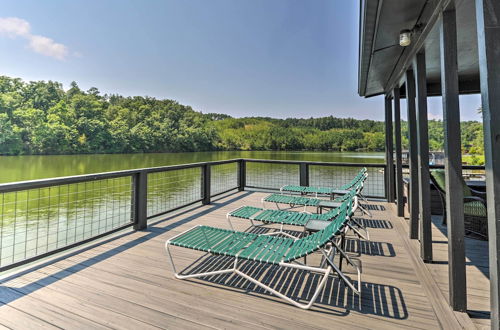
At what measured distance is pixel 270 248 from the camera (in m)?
2.27

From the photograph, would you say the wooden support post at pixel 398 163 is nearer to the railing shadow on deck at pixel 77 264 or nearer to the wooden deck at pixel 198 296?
the wooden deck at pixel 198 296

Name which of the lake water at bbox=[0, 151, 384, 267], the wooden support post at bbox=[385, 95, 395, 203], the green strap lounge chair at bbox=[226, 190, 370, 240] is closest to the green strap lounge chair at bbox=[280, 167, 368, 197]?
the wooden support post at bbox=[385, 95, 395, 203]

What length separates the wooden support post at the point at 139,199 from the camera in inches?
143

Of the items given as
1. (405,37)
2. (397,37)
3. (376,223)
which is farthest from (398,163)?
(405,37)

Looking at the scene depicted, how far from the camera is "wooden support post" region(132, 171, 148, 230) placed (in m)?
3.64

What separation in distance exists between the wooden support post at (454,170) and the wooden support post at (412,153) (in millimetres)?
1360

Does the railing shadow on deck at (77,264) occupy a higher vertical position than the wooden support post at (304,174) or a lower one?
lower

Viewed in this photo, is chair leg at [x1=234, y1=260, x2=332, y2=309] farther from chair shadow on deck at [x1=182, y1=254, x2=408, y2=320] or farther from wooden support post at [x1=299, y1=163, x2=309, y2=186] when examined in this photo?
wooden support post at [x1=299, y1=163, x2=309, y2=186]

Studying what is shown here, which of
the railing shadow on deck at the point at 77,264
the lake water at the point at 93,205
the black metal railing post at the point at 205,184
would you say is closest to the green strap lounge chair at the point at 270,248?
the railing shadow on deck at the point at 77,264

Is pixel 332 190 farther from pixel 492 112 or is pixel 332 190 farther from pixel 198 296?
pixel 492 112

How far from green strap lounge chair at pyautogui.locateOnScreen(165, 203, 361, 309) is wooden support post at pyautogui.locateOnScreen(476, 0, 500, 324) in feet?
2.87

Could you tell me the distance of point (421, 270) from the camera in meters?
2.47

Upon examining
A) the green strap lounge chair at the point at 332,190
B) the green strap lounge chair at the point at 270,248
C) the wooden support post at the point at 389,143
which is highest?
the wooden support post at the point at 389,143

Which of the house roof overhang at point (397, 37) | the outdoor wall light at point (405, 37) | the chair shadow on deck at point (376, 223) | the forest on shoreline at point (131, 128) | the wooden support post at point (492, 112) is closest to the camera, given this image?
the wooden support post at point (492, 112)
